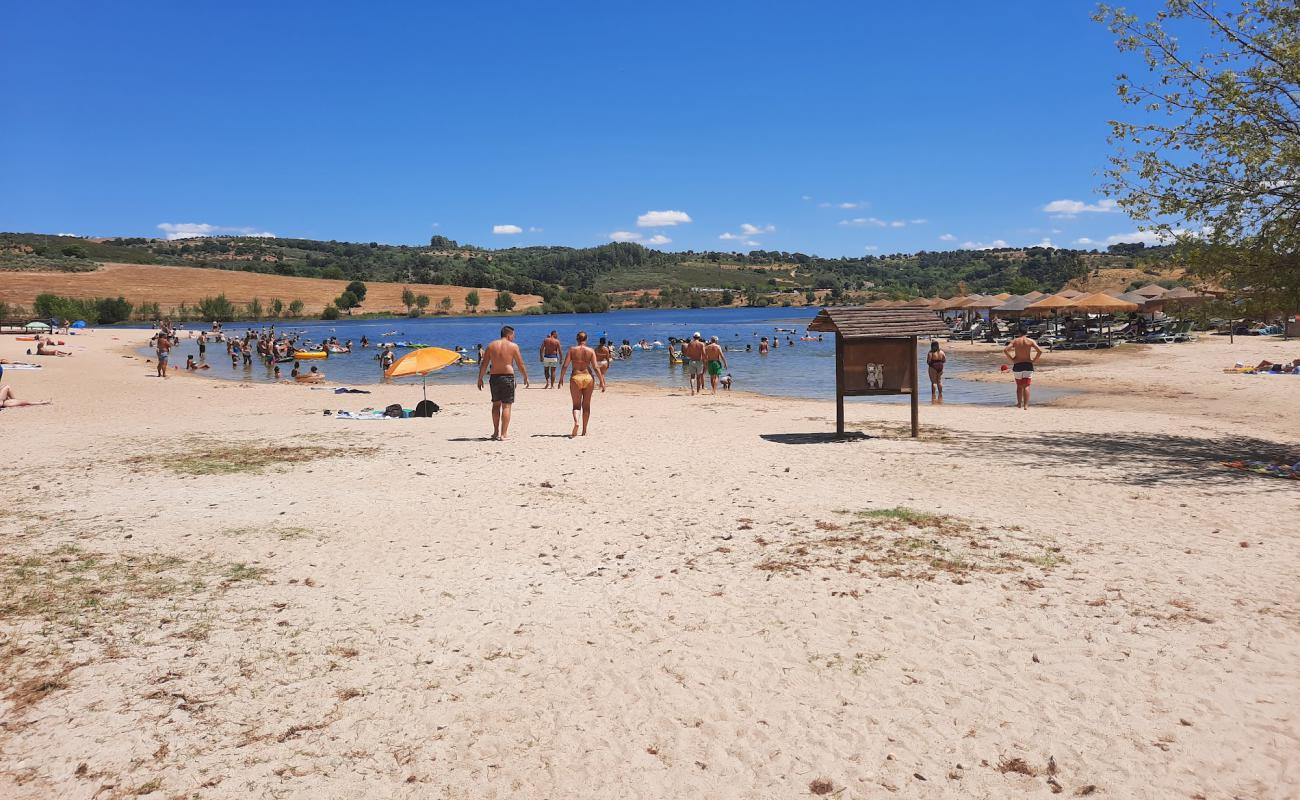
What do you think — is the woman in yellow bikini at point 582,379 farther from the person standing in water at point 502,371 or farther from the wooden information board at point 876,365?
the wooden information board at point 876,365

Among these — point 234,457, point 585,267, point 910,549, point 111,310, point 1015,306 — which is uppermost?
point 585,267

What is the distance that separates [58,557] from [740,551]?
212 inches

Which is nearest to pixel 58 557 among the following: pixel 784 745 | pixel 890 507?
pixel 784 745

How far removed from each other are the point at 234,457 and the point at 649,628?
8.24 meters

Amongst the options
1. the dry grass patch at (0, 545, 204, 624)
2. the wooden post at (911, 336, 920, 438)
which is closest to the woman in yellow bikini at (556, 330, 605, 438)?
the wooden post at (911, 336, 920, 438)

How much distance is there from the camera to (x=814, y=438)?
1256 cm

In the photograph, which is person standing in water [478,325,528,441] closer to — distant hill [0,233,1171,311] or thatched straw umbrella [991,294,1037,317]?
thatched straw umbrella [991,294,1037,317]

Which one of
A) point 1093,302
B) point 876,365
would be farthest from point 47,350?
point 1093,302

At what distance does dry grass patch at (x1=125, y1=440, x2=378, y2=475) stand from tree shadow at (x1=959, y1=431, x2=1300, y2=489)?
920cm

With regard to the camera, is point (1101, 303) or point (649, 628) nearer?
point (649, 628)

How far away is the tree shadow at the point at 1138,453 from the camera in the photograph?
927cm

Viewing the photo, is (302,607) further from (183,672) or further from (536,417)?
(536,417)

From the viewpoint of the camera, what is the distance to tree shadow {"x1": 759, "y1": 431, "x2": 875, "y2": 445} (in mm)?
12133

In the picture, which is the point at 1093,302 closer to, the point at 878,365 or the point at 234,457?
the point at 878,365
